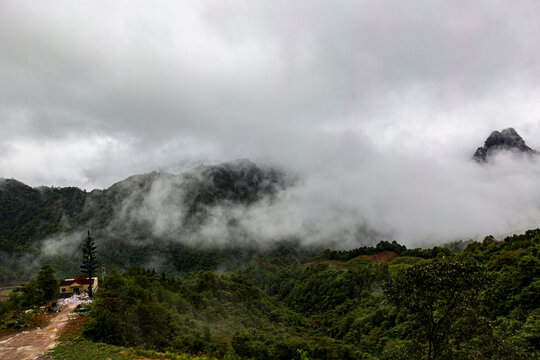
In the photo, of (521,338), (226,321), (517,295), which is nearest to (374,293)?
(226,321)

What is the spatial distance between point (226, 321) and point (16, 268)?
175430mm

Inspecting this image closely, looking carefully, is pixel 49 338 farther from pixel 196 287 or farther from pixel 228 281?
pixel 228 281

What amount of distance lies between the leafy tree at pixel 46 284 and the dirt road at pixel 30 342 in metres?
14.6

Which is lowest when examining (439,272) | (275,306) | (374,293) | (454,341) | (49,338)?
(275,306)

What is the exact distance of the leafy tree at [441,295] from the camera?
19.5 metres

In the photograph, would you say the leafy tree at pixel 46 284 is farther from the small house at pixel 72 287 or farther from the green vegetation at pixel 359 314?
the green vegetation at pixel 359 314

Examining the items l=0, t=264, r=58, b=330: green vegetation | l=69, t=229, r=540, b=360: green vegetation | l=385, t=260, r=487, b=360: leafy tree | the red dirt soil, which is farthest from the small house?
the red dirt soil

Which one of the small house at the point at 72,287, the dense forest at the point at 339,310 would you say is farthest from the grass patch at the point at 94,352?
the small house at the point at 72,287

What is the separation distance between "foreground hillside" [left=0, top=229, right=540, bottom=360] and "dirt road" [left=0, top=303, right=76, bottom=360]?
1922 mm

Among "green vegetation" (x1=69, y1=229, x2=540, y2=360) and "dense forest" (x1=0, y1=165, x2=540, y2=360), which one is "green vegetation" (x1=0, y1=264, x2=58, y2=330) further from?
"green vegetation" (x1=69, y1=229, x2=540, y2=360)

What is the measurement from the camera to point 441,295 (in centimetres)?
1995

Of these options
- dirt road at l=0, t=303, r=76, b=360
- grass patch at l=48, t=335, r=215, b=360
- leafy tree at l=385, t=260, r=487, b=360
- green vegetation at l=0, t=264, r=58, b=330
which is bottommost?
grass patch at l=48, t=335, r=215, b=360

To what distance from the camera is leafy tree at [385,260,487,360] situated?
19.5 meters

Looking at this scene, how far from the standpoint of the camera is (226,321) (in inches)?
2485
